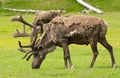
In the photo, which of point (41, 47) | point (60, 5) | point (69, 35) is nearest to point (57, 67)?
point (41, 47)

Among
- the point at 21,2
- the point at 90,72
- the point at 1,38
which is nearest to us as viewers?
the point at 90,72

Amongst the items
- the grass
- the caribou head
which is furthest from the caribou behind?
the grass

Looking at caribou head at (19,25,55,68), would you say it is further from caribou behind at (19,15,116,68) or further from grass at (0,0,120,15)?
grass at (0,0,120,15)

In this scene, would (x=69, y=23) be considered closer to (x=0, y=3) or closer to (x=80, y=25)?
(x=80, y=25)

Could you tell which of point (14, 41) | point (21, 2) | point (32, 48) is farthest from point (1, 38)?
point (21, 2)

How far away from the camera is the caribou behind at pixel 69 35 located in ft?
60.4

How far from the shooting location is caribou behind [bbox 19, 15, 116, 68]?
1841cm

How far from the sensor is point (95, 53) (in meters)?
18.6

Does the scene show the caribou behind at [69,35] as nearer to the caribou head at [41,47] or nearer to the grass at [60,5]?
the caribou head at [41,47]

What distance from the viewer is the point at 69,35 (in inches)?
733

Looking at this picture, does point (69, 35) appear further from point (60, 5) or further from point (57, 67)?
point (60, 5)

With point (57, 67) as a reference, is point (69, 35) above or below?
above

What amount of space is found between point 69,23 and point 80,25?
0.47 meters

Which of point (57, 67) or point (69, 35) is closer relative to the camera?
point (69, 35)
